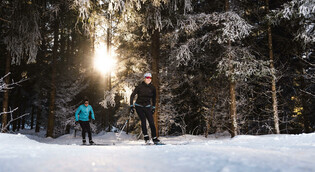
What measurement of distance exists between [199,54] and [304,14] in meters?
4.69

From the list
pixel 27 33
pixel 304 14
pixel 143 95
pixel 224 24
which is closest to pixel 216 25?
pixel 224 24

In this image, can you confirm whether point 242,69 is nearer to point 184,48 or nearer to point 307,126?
point 184,48

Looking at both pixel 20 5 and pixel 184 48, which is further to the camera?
pixel 184 48

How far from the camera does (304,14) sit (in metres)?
8.18

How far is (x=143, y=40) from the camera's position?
12969 mm

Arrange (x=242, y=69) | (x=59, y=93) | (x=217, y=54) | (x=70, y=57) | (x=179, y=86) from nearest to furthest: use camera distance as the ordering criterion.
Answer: (x=242, y=69) < (x=217, y=54) < (x=179, y=86) < (x=59, y=93) < (x=70, y=57)

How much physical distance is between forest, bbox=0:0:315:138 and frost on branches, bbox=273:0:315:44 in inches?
1.5

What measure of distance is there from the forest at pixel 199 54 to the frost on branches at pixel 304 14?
4 cm

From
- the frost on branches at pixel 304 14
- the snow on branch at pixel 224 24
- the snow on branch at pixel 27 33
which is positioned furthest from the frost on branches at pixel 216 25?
the snow on branch at pixel 27 33

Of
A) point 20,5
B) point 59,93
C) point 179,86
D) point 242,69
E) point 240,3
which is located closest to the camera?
point 20,5

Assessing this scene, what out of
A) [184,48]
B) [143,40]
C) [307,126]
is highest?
[143,40]

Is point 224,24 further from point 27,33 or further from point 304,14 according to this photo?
point 27,33

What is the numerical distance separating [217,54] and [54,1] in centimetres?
809

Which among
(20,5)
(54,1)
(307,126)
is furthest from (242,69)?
(20,5)
